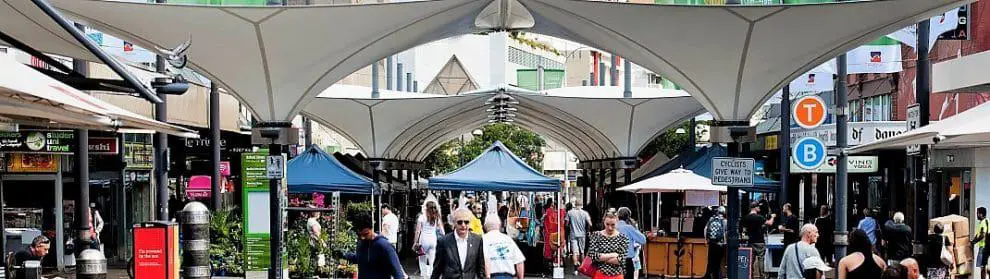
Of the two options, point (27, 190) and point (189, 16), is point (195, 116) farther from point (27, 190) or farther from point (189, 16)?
point (189, 16)

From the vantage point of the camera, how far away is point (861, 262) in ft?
35.4

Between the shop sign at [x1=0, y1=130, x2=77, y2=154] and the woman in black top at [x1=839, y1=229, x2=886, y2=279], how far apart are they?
19.1 meters

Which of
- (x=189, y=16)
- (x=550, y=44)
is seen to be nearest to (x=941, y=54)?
(x=189, y=16)

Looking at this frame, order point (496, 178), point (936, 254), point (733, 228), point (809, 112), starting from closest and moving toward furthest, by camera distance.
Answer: point (936, 254), point (733, 228), point (809, 112), point (496, 178)

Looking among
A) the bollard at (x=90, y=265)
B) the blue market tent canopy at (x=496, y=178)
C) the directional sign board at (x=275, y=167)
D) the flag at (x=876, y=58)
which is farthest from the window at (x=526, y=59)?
the bollard at (x=90, y=265)

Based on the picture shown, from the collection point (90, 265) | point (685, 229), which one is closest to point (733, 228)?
point (685, 229)

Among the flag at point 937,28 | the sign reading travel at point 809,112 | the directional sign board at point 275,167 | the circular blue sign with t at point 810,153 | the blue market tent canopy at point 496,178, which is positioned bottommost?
the blue market tent canopy at point 496,178

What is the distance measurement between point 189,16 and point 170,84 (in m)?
5.57

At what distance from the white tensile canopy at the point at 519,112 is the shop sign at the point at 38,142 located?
8.85m

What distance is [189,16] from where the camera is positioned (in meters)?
19.7

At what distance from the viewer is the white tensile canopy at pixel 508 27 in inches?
780

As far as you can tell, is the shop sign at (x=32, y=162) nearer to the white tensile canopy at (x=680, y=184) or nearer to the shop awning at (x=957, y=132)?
the white tensile canopy at (x=680, y=184)

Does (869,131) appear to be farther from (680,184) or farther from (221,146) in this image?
(221,146)

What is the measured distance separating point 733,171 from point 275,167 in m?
6.52
